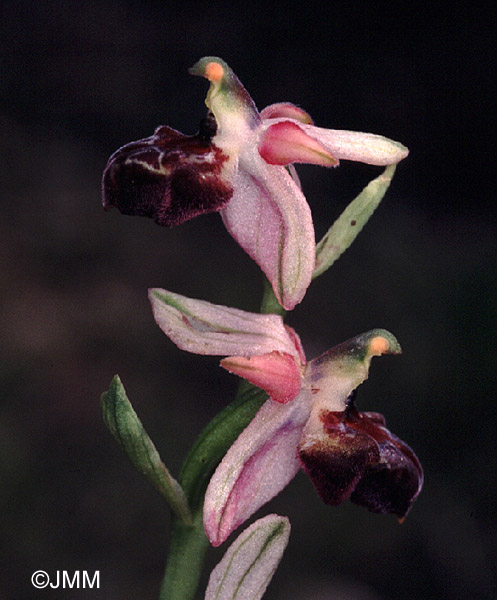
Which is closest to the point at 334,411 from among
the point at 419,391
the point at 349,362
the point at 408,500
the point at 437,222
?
the point at 349,362

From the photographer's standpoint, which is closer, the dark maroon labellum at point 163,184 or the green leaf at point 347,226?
the dark maroon labellum at point 163,184

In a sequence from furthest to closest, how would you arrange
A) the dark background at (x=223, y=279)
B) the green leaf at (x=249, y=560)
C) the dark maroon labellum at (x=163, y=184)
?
the dark background at (x=223, y=279), the green leaf at (x=249, y=560), the dark maroon labellum at (x=163, y=184)

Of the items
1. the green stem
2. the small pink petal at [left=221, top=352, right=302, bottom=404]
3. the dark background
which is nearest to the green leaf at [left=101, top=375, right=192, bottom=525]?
the green stem

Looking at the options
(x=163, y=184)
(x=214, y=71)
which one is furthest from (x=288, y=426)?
(x=214, y=71)

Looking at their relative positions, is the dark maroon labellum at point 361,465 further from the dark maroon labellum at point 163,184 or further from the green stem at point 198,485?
the dark maroon labellum at point 163,184

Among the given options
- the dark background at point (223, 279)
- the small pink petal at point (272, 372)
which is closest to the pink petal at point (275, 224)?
the small pink petal at point (272, 372)

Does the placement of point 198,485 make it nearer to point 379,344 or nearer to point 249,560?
point 249,560
